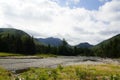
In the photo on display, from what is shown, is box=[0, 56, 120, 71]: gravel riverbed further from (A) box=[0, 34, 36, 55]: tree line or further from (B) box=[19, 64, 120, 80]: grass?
(A) box=[0, 34, 36, 55]: tree line

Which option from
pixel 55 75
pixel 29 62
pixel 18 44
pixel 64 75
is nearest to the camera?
pixel 55 75

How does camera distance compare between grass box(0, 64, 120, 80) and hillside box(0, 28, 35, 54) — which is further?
hillside box(0, 28, 35, 54)

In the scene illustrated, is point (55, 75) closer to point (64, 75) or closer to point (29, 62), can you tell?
point (64, 75)

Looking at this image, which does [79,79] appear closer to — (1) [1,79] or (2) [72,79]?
(2) [72,79]

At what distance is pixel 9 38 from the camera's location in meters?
177

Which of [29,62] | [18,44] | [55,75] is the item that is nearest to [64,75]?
[55,75]

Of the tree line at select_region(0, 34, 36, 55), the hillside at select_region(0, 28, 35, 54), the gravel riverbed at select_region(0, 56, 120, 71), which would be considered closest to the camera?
the gravel riverbed at select_region(0, 56, 120, 71)

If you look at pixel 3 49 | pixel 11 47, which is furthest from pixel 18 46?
pixel 3 49

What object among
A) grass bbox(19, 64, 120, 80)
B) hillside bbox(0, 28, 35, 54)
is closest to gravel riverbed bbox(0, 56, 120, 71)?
grass bbox(19, 64, 120, 80)

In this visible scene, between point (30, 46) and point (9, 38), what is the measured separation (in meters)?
14.7

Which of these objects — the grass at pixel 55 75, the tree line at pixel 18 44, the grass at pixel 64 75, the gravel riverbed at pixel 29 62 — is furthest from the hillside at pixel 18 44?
the grass at pixel 55 75

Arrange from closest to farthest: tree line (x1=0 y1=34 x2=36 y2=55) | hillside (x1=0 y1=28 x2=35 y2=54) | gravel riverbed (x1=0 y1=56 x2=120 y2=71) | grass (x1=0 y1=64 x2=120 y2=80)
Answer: grass (x1=0 y1=64 x2=120 y2=80) → gravel riverbed (x1=0 y1=56 x2=120 y2=71) → tree line (x1=0 y1=34 x2=36 y2=55) → hillside (x1=0 y1=28 x2=35 y2=54)

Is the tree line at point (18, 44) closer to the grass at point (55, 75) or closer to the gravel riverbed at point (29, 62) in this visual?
the gravel riverbed at point (29, 62)

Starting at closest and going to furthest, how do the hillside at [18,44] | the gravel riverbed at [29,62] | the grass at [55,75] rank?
the grass at [55,75] → the gravel riverbed at [29,62] → the hillside at [18,44]
